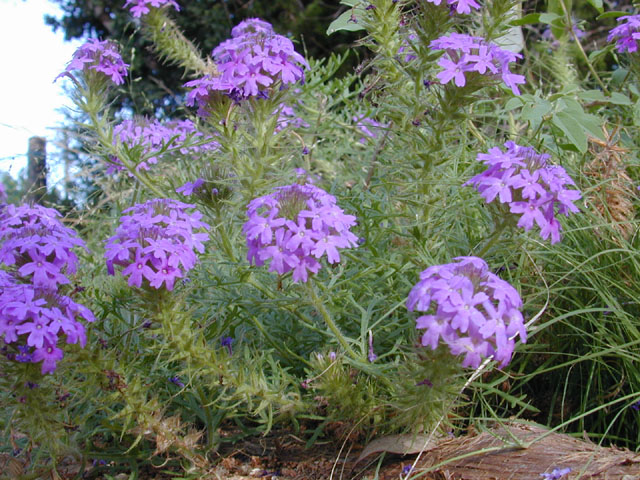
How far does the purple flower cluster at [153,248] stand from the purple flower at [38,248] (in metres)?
0.16

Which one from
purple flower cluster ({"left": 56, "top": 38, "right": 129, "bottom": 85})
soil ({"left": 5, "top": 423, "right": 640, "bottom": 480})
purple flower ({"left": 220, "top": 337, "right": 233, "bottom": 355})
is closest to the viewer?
soil ({"left": 5, "top": 423, "right": 640, "bottom": 480})

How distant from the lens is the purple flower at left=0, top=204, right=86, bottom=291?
1.60 m

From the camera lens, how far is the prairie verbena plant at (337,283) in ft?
4.93

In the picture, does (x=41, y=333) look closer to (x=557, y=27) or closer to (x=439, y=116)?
(x=439, y=116)

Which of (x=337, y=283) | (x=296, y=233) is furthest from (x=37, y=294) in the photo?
(x=337, y=283)

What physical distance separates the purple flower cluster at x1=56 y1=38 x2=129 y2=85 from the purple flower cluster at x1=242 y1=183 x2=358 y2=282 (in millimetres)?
1108

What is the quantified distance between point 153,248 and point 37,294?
1.15ft

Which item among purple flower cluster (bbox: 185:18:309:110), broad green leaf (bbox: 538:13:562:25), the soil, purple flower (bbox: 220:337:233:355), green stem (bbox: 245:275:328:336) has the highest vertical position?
broad green leaf (bbox: 538:13:562:25)

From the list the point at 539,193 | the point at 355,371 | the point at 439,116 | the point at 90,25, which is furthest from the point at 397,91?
the point at 90,25

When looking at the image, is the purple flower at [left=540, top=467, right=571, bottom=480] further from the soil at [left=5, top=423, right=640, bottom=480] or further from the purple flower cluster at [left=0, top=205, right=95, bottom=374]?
the purple flower cluster at [left=0, top=205, right=95, bottom=374]

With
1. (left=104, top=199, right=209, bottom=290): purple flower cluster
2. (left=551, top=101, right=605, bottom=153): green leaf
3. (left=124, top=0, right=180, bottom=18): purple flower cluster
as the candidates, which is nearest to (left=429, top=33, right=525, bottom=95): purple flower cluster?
(left=551, top=101, right=605, bottom=153): green leaf

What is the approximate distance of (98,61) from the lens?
2316 mm

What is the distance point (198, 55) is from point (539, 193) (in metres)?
2.79

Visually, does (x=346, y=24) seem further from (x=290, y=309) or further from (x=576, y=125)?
(x=290, y=309)
